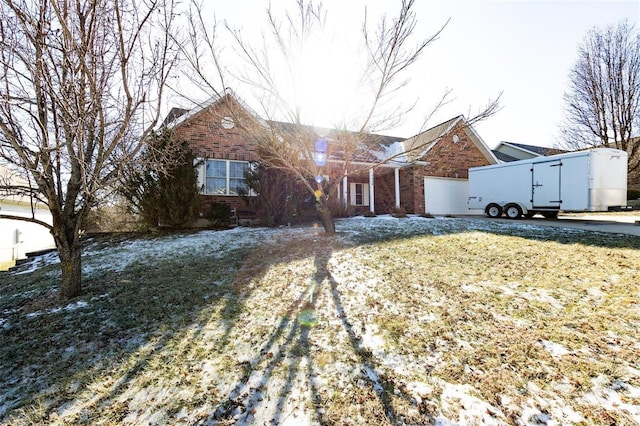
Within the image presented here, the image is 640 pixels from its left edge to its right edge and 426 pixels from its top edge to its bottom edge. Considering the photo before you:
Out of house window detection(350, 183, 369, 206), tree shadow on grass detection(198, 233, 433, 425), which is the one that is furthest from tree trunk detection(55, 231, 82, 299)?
house window detection(350, 183, 369, 206)

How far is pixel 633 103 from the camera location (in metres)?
16.6

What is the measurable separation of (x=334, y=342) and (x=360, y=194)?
13354mm

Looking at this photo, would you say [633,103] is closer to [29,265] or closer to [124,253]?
[124,253]

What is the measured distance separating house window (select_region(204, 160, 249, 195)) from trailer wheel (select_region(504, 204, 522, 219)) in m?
10.5

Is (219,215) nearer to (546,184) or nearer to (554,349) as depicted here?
(554,349)

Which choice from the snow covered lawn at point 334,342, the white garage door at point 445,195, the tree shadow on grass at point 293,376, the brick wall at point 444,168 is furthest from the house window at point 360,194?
the tree shadow on grass at point 293,376

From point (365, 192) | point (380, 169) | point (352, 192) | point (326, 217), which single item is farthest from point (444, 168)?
point (326, 217)

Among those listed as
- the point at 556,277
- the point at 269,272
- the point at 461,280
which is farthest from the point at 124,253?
the point at 556,277

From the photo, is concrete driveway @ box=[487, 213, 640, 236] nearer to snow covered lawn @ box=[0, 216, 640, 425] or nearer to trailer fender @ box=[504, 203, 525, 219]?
trailer fender @ box=[504, 203, 525, 219]

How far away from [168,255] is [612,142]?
2458cm

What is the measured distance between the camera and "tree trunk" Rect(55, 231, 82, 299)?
4.05 meters

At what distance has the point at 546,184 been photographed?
10.7 m

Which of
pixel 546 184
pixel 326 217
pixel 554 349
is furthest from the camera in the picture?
pixel 546 184

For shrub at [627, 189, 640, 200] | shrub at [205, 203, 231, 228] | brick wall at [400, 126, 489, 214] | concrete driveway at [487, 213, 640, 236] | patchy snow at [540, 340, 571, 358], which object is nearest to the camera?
patchy snow at [540, 340, 571, 358]
